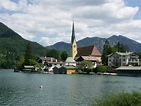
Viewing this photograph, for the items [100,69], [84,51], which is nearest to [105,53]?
[100,69]

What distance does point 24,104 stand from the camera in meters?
28.2

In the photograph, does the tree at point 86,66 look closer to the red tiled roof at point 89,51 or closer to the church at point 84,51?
the church at point 84,51

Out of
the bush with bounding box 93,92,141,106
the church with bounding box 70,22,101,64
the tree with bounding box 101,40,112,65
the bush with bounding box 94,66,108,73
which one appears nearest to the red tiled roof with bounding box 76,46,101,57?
the church with bounding box 70,22,101,64

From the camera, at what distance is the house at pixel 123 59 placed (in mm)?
128000

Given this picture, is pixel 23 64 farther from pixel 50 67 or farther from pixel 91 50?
pixel 91 50

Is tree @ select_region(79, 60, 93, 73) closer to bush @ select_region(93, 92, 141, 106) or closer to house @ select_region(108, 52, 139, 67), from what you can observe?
house @ select_region(108, 52, 139, 67)

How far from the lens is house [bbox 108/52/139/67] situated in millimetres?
128000

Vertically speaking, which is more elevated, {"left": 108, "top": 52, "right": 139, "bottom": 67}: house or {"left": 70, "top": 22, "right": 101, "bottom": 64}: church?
{"left": 70, "top": 22, "right": 101, "bottom": 64}: church

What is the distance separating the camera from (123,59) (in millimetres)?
129375

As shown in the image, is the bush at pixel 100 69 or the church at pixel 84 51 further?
the church at pixel 84 51

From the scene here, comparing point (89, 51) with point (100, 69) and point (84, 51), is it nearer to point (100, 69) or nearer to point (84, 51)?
point (84, 51)

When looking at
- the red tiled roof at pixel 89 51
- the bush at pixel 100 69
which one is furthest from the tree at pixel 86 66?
the red tiled roof at pixel 89 51

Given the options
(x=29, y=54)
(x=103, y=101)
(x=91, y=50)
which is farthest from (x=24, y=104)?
(x=91, y=50)

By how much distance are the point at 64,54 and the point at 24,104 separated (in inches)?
5448
